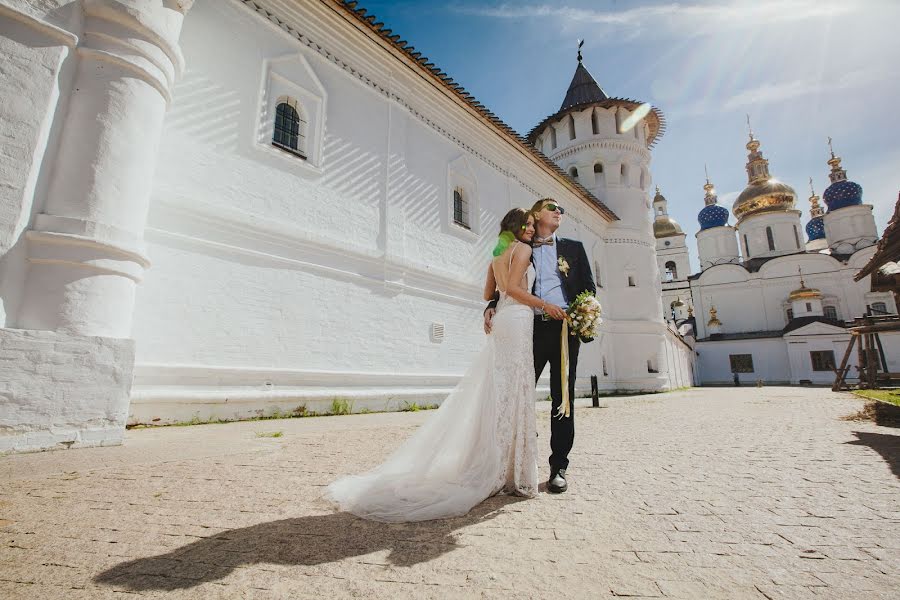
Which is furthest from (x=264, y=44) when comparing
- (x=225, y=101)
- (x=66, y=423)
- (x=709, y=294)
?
(x=709, y=294)

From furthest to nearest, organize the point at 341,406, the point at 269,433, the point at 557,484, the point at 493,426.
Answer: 1. the point at 341,406
2. the point at 269,433
3. the point at 493,426
4. the point at 557,484

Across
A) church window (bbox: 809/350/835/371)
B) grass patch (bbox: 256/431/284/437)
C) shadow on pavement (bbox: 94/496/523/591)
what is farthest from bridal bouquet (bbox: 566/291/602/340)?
church window (bbox: 809/350/835/371)

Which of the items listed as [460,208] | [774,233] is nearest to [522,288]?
[460,208]

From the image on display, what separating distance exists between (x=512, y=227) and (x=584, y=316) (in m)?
0.84

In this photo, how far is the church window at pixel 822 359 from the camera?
97.6 ft

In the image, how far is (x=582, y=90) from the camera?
68.6 ft

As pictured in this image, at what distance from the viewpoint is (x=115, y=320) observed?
4.13 meters

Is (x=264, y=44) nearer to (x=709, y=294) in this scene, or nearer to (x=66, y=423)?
(x=66, y=423)

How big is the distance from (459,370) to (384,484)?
7.48 meters

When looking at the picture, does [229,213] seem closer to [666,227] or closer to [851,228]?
[851,228]

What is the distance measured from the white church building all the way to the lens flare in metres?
8.77

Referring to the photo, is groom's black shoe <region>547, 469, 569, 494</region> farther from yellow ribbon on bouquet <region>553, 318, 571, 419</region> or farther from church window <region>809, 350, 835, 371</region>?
church window <region>809, 350, 835, 371</region>

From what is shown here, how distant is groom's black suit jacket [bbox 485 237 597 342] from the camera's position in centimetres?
315

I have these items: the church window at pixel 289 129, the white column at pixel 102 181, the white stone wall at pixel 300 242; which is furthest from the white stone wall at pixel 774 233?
the white column at pixel 102 181
